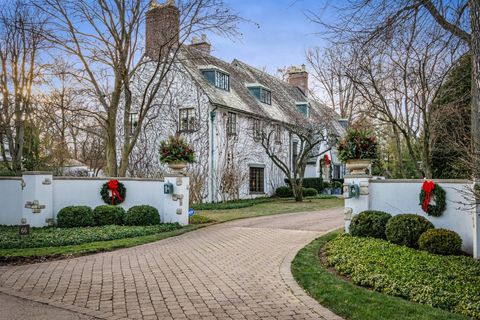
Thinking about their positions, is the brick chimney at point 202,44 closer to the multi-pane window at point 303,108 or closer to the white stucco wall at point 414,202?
the multi-pane window at point 303,108

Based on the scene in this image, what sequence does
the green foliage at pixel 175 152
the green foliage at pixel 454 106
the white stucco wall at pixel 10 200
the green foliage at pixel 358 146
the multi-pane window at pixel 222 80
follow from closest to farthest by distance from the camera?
the green foliage at pixel 358 146, the green foliage at pixel 175 152, the white stucco wall at pixel 10 200, the green foliage at pixel 454 106, the multi-pane window at pixel 222 80

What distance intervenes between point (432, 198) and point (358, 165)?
216 centimetres

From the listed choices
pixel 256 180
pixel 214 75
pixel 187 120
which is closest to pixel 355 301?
pixel 187 120

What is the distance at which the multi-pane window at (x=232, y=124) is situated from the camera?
947 inches

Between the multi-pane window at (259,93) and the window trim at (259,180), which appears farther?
the multi-pane window at (259,93)

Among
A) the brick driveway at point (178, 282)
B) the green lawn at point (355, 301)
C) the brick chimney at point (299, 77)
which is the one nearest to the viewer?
the green lawn at point (355, 301)

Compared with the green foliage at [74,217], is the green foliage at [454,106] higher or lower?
higher

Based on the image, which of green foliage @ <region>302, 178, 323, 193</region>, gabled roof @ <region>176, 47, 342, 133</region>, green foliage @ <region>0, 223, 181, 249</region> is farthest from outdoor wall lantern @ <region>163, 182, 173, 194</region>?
green foliage @ <region>302, 178, 323, 193</region>

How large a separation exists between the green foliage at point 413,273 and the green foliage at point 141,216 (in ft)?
19.8

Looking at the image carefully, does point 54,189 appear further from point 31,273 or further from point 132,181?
point 31,273

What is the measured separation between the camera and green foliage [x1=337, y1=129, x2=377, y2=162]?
11336mm

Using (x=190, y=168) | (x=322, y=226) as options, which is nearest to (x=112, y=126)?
(x=190, y=168)

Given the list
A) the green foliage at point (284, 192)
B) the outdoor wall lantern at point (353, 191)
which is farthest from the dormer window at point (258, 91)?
the outdoor wall lantern at point (353, 191)

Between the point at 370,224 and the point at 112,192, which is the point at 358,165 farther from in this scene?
the point at 112,192
